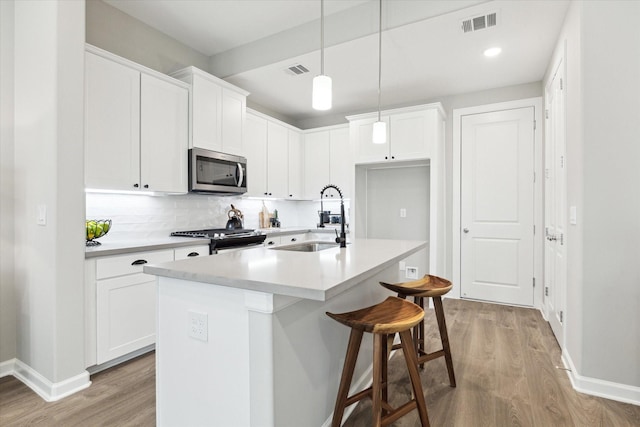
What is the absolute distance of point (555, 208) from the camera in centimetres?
311

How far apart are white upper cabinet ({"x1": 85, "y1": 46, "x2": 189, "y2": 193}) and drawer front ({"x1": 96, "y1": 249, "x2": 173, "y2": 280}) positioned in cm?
61

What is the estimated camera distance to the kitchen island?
4.23 ft

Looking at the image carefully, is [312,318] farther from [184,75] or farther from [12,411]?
[184,75]

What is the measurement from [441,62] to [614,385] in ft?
9.78

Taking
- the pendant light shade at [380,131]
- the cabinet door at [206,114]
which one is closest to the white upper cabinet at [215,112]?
the cabinet door at [206,114]

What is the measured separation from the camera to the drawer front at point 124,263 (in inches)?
92.4

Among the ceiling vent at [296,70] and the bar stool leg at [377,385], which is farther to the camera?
the ceiling vent at [296,70]

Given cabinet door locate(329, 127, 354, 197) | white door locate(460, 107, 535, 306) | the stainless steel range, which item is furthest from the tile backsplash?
white door locate(460, 107, 535, 306)

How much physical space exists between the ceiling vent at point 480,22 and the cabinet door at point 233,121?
235cm

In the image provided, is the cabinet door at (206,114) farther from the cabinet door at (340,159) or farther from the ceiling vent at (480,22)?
the ceiling vent at (480,22)

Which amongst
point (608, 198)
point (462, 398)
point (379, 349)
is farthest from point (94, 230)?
point (608, 198)

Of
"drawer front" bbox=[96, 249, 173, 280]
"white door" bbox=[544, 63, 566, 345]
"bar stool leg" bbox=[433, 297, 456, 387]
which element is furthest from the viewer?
"white door" bbox=[544, 63, 566, 345]

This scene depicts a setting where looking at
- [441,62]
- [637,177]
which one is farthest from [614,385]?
[441,62]

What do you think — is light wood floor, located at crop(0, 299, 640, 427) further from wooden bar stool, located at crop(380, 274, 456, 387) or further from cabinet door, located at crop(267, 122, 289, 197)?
cabinet door, located at crop(267, 122, 289, 197)
